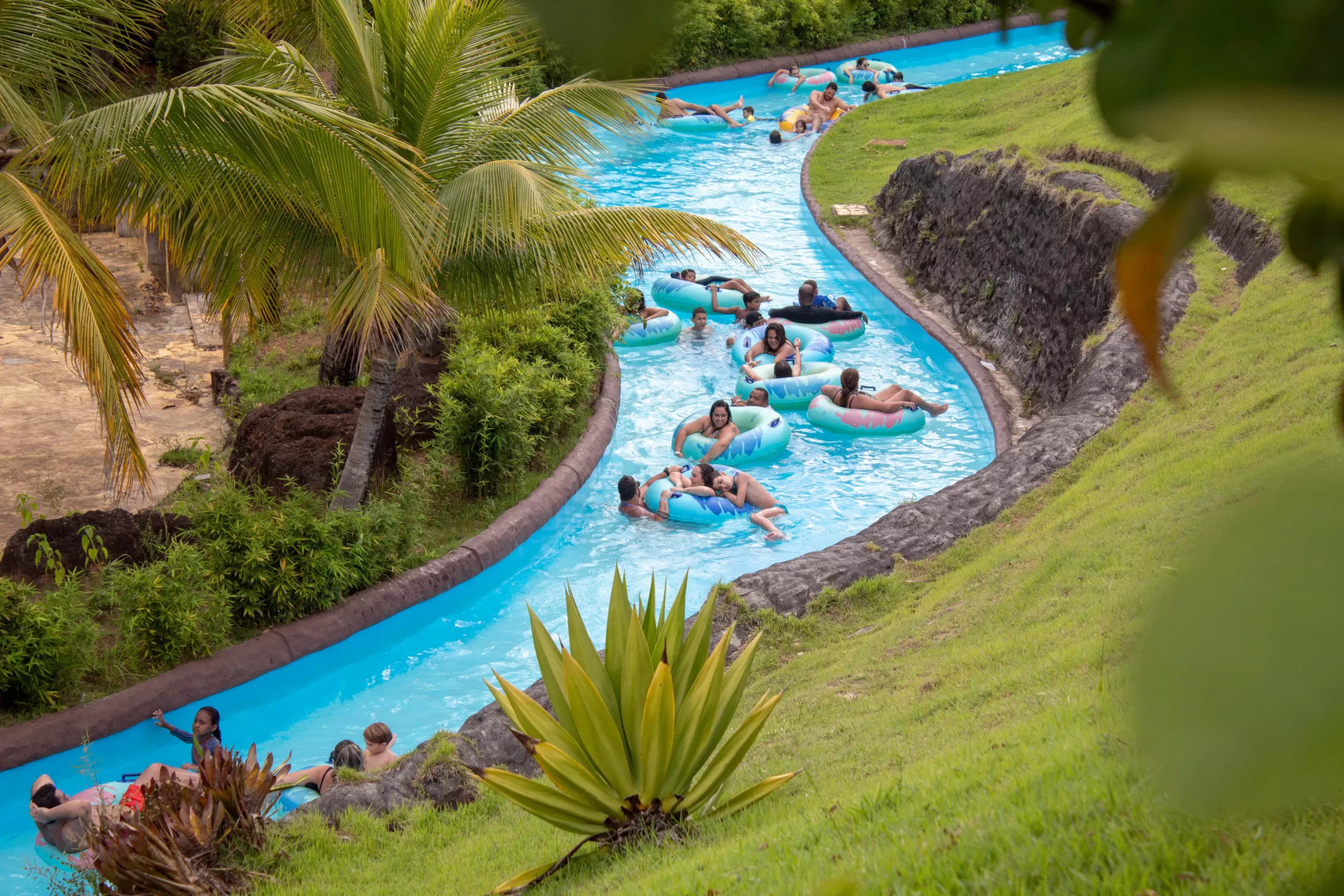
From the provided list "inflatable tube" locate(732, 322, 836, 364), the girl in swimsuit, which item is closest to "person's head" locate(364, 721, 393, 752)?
the girl in swimsuit

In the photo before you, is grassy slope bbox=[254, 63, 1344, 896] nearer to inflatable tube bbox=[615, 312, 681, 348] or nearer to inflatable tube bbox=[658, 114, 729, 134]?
inflatable tube bbox=[615, 312, 681, 348]

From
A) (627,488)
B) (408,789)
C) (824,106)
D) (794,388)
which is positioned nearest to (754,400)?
(794,388)

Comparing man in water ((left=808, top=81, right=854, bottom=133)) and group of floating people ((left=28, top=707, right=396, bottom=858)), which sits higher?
man in water ((left=808, top=81, right=854, bottom=133))

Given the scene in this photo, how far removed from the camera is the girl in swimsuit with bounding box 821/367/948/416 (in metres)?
12.8

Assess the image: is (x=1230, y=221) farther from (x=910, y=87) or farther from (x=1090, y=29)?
(x=910, y=87)

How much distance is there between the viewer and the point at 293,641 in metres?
8.45

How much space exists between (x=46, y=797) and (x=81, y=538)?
8.03 ft

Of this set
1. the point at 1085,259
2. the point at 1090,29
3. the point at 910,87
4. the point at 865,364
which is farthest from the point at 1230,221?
the point at 910,87

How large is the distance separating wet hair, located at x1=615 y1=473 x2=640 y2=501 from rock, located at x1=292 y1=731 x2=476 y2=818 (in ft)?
15.3

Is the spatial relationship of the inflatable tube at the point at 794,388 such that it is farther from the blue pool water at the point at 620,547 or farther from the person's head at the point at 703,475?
the person's head at the point at 703,475

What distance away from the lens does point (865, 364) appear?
14.9 meters

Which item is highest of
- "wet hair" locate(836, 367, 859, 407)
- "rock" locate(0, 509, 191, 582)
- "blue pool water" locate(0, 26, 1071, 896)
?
"rock" locate(0, 509, 191, 582)

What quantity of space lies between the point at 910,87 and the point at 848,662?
77.8 feet

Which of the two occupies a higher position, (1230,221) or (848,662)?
(1230,221)
